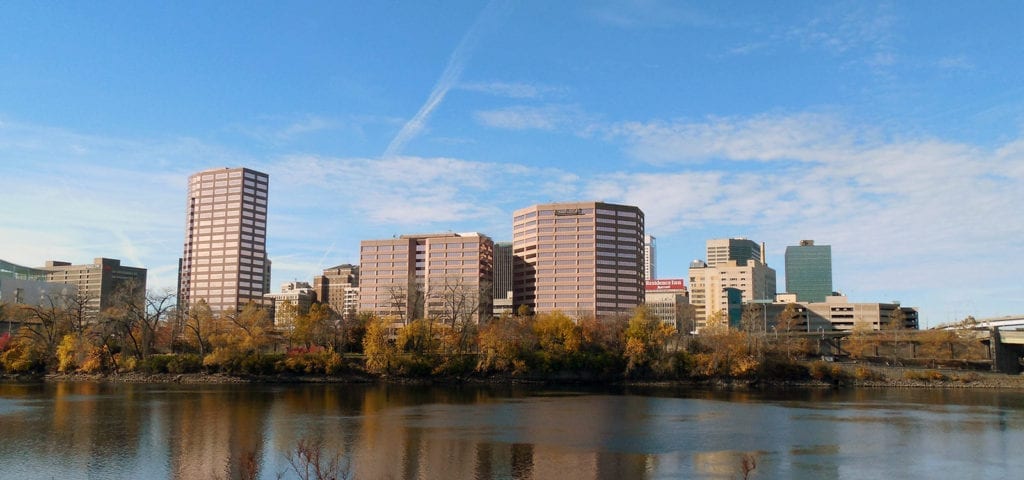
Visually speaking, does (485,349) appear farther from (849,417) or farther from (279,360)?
(849,417)

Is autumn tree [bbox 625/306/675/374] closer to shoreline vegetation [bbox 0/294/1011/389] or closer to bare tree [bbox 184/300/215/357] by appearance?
shoreline vegetation [bbox 0/294/1011/389]

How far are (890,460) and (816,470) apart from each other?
7644 mm

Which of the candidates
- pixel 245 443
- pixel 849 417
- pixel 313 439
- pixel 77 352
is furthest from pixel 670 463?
pixel 77 352

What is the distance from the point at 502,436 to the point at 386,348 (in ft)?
232

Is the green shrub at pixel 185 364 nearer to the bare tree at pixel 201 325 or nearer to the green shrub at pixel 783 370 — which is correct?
the bare tree at pixel 201 325

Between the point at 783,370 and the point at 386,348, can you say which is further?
the point at 783,370

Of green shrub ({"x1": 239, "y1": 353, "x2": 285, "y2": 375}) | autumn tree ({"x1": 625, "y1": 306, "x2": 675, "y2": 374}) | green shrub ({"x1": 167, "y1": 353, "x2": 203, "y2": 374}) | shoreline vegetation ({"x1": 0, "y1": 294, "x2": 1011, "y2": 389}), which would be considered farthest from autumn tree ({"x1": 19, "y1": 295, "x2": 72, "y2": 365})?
autumn tree ({"x1": 625, "y1": 306, "x2": 675, "y2": 374})

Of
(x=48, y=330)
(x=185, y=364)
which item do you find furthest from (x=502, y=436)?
(x=48, y=330)

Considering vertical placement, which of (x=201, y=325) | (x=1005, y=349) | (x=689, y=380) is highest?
(x=201, y=325)

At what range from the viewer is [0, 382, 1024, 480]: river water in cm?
4775

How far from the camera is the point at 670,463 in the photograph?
50094 mm

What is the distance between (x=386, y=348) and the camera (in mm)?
128500

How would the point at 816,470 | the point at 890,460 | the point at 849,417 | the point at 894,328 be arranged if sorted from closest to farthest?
the point at 816,470
the point at 890,460
the point at 849,417
the point at 894,328

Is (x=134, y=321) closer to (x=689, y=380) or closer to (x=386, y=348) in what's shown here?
(x=386, y=348)
